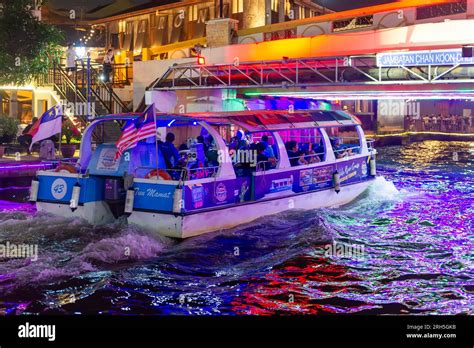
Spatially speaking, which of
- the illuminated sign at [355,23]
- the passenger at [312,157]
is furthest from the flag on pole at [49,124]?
the illuminated sign at [355,23]

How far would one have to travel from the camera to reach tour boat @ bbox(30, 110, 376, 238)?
14513 millimetres

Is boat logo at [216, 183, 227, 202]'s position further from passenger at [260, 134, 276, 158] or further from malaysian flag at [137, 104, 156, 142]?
passenger at [260, 134, 276, 158]

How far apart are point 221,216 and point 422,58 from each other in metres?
10.2

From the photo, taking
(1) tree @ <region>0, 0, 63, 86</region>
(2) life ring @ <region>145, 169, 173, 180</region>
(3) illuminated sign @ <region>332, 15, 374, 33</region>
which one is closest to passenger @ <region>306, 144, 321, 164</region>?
(2) life ring @ <region>145, 169, 173, 180</region>

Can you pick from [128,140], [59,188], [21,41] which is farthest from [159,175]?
[21,41]

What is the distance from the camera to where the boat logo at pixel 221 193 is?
50.1 ft

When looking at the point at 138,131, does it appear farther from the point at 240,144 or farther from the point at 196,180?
the point at 240,144

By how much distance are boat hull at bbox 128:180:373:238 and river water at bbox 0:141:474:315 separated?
0.23 metres

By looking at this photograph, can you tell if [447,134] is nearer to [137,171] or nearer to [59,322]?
[137,171]

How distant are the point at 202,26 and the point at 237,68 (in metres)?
18.5

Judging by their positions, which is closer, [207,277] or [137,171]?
[207,277]

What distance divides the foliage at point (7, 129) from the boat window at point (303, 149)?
46.2ft

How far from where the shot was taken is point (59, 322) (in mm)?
5898

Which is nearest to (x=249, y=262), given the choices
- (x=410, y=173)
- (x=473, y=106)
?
(x=410, y=173)
